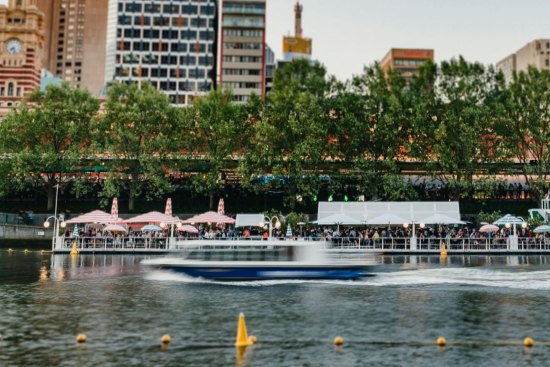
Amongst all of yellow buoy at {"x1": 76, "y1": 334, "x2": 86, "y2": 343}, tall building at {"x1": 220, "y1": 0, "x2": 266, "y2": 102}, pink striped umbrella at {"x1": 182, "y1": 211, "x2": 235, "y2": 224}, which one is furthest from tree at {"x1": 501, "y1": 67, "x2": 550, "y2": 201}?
tall building at {"x1": 220, "y1": 0, "x2": 266, "y2": 102}

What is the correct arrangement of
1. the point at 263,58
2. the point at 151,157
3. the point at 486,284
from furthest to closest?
the point at 263,58, the point at 151,157, the point at 486,284

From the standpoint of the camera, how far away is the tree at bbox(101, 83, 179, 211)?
67438mm

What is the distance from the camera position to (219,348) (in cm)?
1478

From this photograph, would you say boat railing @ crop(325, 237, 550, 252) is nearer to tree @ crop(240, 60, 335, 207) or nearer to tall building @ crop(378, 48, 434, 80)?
tree @ crop(240, 60, 335, 207)

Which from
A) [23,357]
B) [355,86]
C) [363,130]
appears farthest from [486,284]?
[355,86]

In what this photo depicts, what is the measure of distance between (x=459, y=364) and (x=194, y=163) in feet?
195

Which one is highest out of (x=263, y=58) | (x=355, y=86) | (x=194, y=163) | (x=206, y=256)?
(x=263, y=58)

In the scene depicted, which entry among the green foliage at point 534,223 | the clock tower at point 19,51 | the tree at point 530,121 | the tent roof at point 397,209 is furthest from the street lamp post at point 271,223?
the clock tower at point 19,51

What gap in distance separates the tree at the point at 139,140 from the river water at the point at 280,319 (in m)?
35.6

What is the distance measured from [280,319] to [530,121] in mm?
55786

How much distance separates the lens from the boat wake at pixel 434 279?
27.4m

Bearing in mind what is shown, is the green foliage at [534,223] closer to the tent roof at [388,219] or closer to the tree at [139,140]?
the tent roof at [388,219]

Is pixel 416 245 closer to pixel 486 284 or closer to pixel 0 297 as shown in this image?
pixel 486 284

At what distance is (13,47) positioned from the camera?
418 ft
